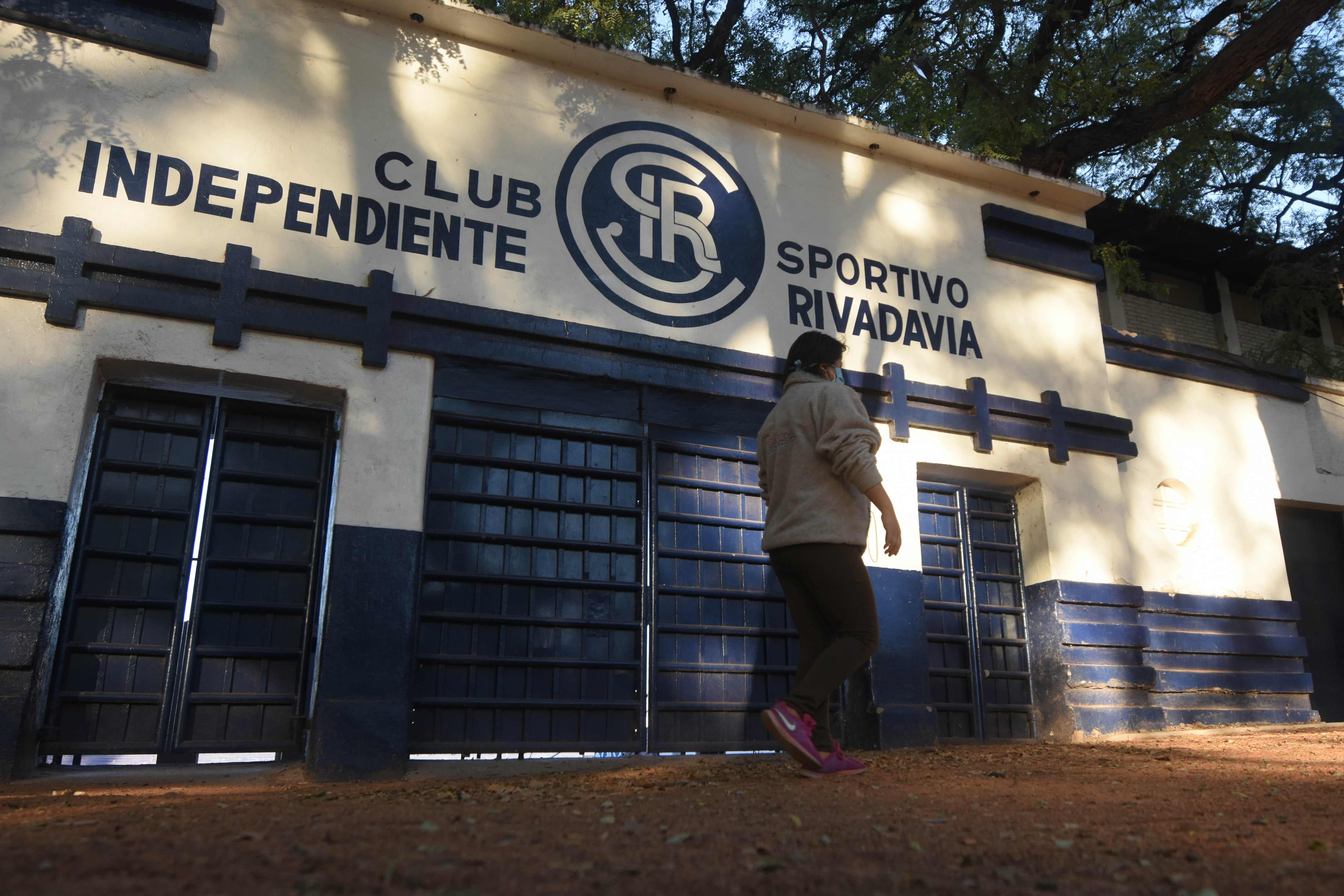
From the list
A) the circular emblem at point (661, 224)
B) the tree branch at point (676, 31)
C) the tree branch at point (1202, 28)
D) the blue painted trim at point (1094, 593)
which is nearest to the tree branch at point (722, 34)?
the tree branch at point (676, 31)

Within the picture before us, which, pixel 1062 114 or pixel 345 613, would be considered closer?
pixel 345 613

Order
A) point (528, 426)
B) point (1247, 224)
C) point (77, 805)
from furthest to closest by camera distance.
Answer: point (1247, 224), point (528, 426), point (77, 805)

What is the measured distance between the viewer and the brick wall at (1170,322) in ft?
43.0

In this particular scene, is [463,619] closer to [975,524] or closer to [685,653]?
[685,653]

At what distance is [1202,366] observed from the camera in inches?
371

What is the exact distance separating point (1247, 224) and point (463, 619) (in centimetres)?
1332

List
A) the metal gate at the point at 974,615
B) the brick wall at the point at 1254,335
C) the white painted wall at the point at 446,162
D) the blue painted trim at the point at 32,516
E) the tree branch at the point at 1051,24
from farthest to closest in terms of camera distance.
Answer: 1. the brick wall at the point at 1254,335
2. the tree branch at the point at 1051,24
3. the metal gate at the point at 974,615
4. the white painted wall at the point at 446,162
5. the blue painted trim at the point at 32,516

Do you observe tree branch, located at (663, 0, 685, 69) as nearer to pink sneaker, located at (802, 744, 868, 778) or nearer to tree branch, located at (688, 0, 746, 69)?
Result: tree branch, located at (688, 0, 746, 69)

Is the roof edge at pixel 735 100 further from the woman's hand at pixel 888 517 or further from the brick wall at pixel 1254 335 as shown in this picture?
the brick wall at pixel 1254 335

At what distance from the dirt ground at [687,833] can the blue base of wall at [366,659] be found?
0.22 m

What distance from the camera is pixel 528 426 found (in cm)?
620

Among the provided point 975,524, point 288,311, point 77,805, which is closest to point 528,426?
point 288,311

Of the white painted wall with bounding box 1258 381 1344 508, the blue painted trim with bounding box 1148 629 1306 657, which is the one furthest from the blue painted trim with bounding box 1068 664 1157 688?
the white painted wall with bounding box 1258 381 1344 508

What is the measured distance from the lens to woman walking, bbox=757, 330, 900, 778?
4.27 meters
